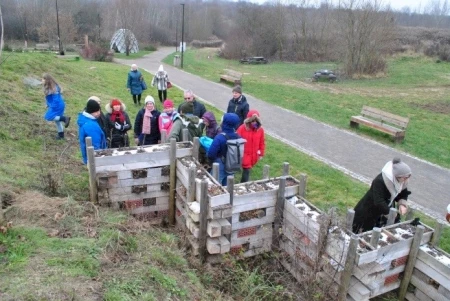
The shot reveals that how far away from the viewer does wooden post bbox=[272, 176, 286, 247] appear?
16.9ft

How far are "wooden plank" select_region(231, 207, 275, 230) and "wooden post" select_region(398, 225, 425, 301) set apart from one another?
1748mm

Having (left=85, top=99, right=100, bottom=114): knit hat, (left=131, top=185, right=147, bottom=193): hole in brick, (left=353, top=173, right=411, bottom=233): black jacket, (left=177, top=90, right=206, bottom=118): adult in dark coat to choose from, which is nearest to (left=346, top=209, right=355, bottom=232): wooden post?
(left=353, top=173, right=411, bottom=233): black jacket

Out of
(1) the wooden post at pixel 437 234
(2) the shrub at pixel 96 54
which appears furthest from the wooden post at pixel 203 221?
(2) the shrub at pixel 96 54

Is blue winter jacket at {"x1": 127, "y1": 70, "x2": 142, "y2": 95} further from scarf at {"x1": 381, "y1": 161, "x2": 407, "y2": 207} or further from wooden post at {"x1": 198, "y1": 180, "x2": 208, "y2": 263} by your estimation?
scarf at {"x1": 381, "y1": 161, "x2": 407, "y2": 207}

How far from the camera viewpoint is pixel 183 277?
4.40 meters

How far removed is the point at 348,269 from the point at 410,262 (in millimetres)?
983

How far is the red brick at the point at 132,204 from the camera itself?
5.83 m

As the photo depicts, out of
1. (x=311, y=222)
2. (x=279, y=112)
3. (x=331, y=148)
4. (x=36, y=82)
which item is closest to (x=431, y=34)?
(x=279, y=112)

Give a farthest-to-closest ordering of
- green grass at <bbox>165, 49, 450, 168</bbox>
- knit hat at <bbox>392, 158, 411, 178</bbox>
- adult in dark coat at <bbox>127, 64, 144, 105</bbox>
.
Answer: adult in dark coat at <bbox>127, 64, 144, 105</bbox> → green grass at <bbox>165, 49, 450, 168</bbox> → knit hat at <bbox>392, 158, 411, 178</bbox>

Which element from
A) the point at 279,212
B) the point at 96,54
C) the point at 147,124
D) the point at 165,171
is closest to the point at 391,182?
the point at 279,212

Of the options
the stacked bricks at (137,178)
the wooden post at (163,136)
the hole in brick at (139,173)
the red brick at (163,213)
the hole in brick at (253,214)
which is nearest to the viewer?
the hole in brick at (253,214)

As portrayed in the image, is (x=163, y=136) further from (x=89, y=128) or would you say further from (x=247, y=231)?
(x=247, y=231)

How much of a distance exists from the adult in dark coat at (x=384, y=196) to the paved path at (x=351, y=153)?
3005mm

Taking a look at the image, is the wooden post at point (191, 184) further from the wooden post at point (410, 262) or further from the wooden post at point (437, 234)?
the wooden post at point (437, 234)
